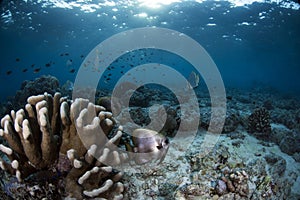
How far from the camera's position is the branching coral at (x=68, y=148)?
3041 millimetres

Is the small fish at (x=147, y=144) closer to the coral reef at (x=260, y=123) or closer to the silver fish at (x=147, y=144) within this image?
the silver fish at (x=147, y=144)

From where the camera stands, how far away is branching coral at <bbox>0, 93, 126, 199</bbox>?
9.98ft

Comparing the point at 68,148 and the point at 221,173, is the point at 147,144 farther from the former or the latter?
the point at 221,173

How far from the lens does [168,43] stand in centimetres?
3903

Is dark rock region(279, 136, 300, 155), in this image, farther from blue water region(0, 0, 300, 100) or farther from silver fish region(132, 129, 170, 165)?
blue water region(0, 0, 300, 100)

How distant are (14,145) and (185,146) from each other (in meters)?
3.77

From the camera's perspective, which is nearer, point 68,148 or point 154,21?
point 68,148

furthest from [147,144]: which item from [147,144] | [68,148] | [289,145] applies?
[289,145]

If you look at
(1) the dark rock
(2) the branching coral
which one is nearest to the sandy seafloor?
(1) the dark rock

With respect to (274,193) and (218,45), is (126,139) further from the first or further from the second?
(218,45)

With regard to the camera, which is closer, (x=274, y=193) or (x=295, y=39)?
(x=274, y=193)

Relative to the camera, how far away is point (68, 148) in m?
3.36

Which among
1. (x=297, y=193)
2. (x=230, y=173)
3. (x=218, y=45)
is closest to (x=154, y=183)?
(x=230, y=173)

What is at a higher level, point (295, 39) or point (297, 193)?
point (295, 39)
